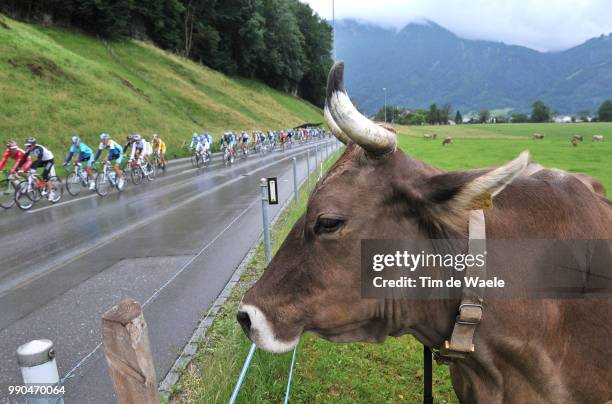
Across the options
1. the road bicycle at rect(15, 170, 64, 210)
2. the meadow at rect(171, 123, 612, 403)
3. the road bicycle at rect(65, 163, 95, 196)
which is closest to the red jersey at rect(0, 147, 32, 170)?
the road bicycle at rect(15, 170, 64, 210)

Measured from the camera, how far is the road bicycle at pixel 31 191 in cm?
1316

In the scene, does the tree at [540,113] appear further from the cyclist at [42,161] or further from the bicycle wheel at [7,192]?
the bicycle wheel at [7,192]

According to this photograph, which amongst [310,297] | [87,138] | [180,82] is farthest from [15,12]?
[310,297]

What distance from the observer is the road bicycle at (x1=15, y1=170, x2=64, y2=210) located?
518 inches

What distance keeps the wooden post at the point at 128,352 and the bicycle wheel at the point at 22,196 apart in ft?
45.5

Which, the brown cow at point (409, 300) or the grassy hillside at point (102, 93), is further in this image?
the grassy hillside at point (102, 93)

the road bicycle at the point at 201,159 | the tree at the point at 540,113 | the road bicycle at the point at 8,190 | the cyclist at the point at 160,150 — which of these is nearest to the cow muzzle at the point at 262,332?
the road bicycle at the point at 8,190

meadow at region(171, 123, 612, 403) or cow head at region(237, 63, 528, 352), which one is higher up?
cow head at region(237, 63, 528, 352)

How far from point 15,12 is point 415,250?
57675 millimetres

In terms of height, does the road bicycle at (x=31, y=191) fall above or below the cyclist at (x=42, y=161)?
below

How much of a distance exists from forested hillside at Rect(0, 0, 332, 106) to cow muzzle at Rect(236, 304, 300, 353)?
56188 millimetres

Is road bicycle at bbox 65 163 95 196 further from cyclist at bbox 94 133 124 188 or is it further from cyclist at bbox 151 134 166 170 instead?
cyclist at bbox 151 134 166 170

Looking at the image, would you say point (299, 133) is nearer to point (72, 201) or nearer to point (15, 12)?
point (15, 12)

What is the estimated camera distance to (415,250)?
172 cm
